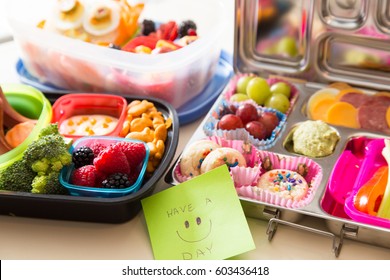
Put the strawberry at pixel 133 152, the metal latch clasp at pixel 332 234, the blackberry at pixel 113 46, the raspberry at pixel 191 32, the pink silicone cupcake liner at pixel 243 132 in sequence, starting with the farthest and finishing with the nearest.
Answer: the raspberry at pixel 191 32 → the blackberry at pixel 113 46 → the pink silicone cupcake liner at pixel 243 132 → the strawberry at pixel 133 152 → the metal latch clasp at pixel 332 234

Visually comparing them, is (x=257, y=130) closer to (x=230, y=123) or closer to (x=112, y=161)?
(x=230, y=123)

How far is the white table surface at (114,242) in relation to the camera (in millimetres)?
1061

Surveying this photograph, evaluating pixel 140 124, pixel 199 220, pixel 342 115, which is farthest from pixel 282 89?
pixel 199 220

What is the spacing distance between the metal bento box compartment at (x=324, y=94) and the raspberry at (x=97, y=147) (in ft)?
0.50

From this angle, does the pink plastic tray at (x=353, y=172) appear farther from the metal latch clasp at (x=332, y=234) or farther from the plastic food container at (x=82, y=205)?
the plastic food container at (x=82, y=205)

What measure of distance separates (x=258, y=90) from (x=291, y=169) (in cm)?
27

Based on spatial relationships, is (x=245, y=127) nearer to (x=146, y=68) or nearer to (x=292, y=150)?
(x=292, y=150)

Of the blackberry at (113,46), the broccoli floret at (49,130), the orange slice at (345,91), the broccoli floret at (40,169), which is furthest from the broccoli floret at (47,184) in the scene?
the orange slice at (345,91)

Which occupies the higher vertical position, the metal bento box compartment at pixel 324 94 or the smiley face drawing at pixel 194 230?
the metal bento box compartment at pixel 324 94

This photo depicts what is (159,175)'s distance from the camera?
112 centimetres

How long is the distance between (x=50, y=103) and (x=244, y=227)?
609 millimetres

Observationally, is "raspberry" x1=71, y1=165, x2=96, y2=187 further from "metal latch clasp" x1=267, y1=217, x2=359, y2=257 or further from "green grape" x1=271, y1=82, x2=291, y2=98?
"green grape" x1=271, y1=82, x2=291, y2=98

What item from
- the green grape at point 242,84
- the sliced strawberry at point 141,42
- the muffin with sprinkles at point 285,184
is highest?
the sliced strawberry at point 141,42

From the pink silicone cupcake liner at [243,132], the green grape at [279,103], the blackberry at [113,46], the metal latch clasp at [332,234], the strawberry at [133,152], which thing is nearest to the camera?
the metal latch clasp at [332,234]
